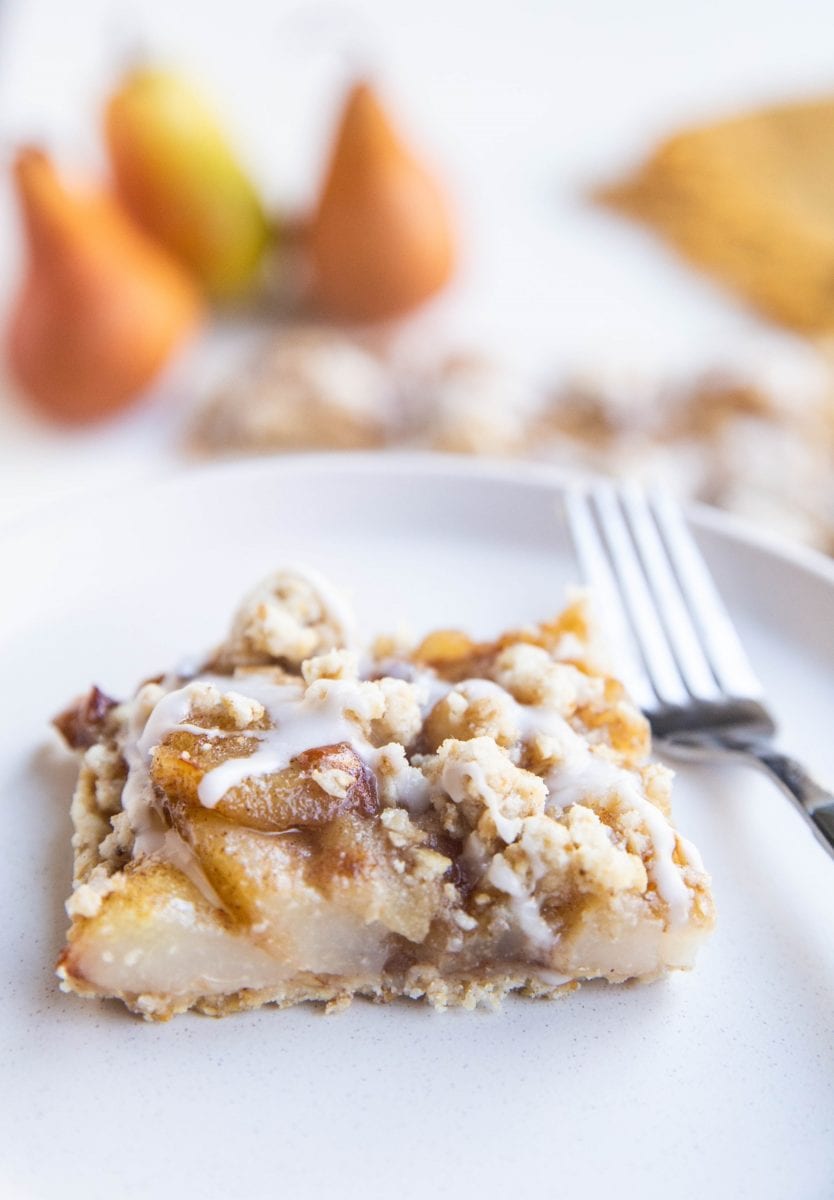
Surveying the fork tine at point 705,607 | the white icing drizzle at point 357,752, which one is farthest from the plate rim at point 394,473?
the white icing drizzle at point 357,752

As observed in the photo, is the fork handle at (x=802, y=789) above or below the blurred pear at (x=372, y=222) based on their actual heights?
below

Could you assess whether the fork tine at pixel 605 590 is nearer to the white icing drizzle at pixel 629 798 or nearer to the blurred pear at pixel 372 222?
the white icing drizzle at pixel 629 798

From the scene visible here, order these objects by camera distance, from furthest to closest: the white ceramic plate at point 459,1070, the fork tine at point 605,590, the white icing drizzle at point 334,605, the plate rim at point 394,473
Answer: the plate rim at point 394,473
the fork tine at point 605,590
the white icing drizzle at point 334,605
the white ceramic plate at point 459,1070

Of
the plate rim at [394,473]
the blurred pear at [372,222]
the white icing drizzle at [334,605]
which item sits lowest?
the white icing drizzle at [334,605]

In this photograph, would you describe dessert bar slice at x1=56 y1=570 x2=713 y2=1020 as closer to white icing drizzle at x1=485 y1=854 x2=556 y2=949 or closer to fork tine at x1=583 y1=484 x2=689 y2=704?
white icing drizzle at x1=485 y1=854 x2=556 y2=949

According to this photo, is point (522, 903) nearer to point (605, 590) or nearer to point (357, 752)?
point (357, 752)

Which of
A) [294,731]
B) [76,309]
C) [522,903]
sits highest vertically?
[76,309]

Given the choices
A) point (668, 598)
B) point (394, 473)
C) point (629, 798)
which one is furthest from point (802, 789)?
point (394, 473)
